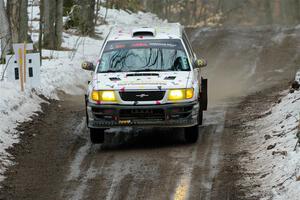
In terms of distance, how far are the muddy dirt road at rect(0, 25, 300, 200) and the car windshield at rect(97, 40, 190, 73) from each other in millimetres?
1282

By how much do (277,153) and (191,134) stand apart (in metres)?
1.97

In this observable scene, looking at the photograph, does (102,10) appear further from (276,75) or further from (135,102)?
(135,102)

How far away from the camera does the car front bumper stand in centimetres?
1091

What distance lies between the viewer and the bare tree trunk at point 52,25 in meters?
25.9

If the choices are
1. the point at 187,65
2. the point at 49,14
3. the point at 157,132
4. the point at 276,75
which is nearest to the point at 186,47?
the point at 187,65

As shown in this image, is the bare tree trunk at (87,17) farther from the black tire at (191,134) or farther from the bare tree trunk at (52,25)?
the black tire at (191,134)

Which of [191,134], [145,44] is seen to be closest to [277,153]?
[191,134]

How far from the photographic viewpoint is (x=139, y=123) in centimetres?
1096

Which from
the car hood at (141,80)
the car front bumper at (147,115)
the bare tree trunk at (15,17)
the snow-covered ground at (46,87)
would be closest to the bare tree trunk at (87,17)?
the snow-covered ground at (46,87)

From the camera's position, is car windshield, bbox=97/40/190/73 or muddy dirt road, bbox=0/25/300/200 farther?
car windshield, bbox=97/40/190/73

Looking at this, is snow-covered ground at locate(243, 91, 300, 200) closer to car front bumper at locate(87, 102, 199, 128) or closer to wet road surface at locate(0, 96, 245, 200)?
wet road surface at locate(0, 96, 245, 200)

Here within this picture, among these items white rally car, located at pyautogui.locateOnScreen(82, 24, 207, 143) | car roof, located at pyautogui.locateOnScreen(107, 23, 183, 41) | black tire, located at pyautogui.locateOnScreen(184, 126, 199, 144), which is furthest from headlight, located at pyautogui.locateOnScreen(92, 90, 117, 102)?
car roof, located at pyautogui.locateOnScreen(107, 23, 183, 41)

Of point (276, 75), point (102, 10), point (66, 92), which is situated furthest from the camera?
point (102, 10)

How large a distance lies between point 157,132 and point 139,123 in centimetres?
166
